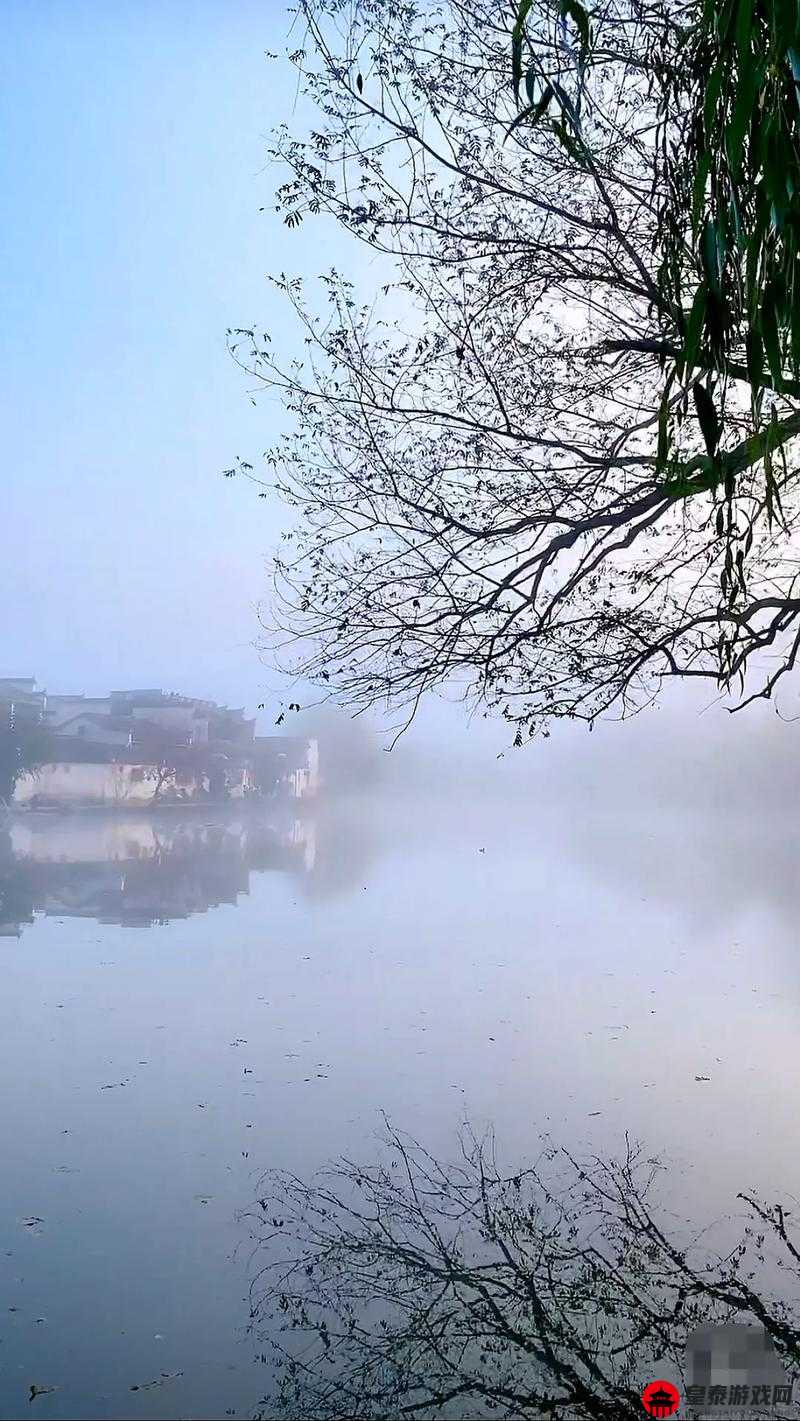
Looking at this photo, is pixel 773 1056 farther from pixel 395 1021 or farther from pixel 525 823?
pixel 525 823

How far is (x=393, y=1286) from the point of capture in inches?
119

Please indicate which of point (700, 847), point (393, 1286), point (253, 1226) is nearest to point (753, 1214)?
point (393, 1286)

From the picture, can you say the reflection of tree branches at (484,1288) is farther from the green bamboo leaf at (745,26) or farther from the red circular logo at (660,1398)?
the green bamboo leaf at (745,26)

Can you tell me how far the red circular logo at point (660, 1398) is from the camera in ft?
7.87

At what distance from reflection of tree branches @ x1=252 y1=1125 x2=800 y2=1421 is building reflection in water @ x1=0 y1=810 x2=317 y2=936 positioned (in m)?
6.58

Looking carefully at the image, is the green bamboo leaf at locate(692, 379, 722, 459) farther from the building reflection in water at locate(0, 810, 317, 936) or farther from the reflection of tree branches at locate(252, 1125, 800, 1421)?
the building reflection in water at locate(0, 810, 317, 936)

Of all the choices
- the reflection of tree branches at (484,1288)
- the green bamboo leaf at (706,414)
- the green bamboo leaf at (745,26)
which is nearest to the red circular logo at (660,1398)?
the reflection of tree branches at (484,1288)

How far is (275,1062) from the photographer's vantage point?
5.32 m

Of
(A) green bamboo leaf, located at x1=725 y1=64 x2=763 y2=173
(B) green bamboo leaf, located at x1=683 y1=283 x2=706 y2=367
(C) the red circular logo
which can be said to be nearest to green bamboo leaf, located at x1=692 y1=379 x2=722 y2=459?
(B) green bamboo leaf, located at x1=683 y1=283 x2=706 y2=367

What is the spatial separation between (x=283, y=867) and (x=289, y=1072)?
11258 mm

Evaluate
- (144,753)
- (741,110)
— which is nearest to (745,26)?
(741,110)

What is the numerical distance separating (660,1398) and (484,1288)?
656mm

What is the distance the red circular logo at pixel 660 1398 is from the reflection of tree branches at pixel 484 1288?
0.10ft

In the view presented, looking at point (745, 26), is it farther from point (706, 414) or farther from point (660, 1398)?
point (660, 1398)
